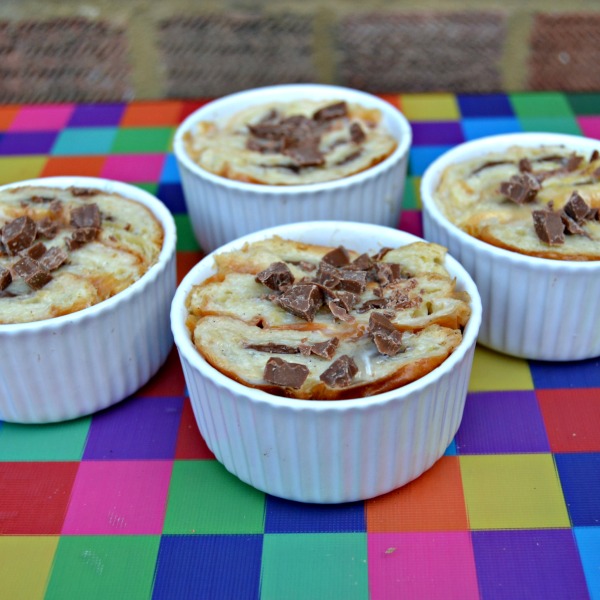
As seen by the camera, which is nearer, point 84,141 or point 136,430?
point 136,430

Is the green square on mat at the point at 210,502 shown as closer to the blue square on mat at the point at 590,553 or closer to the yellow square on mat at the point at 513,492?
the yellow square on mat at the point at 513,492

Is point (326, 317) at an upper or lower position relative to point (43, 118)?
upper

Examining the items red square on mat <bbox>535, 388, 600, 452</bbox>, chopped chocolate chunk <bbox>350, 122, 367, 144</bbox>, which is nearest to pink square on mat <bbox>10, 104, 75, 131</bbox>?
chopped chocolate chunk <bbox>350, 122, 367, 144</bbox>

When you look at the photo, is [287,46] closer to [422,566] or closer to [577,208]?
[577,208]

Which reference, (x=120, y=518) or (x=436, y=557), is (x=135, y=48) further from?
(x=436, y=557)

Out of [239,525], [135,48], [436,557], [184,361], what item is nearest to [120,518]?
[239,525]

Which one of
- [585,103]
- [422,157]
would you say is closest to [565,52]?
[585,103]
